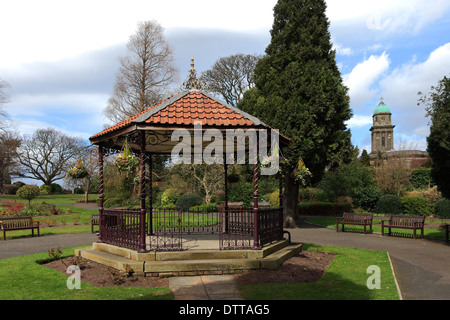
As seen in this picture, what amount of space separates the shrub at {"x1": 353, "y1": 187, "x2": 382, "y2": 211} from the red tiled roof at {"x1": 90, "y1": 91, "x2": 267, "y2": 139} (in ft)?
61.0

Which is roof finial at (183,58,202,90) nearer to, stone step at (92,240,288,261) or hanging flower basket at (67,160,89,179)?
hanging flower basket at (67,160,89,179)

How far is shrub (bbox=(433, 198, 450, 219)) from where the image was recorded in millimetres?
20797

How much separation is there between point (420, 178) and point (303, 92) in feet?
64.9

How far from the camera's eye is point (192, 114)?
28.5 ft

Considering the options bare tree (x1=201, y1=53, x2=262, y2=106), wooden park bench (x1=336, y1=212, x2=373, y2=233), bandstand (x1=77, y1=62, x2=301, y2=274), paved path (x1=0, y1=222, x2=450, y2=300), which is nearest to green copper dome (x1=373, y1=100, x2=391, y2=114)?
bare tree (x1=201, y1=53, x2=262, y2=106)

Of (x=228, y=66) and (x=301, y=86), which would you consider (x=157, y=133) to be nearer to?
(x=301, y=86)

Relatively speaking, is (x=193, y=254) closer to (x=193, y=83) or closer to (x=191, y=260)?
(x=191, y=260)

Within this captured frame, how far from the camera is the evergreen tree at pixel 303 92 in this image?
55.1ft

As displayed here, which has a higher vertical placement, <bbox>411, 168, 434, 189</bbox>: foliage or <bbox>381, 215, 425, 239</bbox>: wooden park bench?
<bbox>411, 168, 434, 189</bbox>: foliage

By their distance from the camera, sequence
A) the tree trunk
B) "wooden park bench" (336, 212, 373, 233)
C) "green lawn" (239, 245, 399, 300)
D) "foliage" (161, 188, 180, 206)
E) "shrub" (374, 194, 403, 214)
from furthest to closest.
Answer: "foliage" (161, 188, 180, 206)
"shrub" (374, 194, 403, 214)
the tree trunk
"wooden park bench" (336, 212, 373, 233)
"green lawn" (239, 245, 399, 300)

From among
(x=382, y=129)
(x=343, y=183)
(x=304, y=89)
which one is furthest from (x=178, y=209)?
(x=382, y=129)

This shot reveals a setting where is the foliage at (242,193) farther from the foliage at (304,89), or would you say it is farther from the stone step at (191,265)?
the stone step at (191,265)
